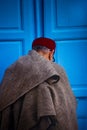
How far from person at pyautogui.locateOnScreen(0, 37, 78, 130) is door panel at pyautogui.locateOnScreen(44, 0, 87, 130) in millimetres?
564

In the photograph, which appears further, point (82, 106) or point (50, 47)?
point (82, 106)

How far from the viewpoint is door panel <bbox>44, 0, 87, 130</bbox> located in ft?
7.80

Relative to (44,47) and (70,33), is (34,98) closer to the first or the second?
(44,47)

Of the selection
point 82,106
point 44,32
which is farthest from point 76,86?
point 44,32

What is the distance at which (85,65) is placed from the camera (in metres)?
2.40

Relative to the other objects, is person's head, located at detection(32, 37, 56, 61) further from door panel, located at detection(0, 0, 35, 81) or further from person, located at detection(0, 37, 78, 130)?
door panel, located at detection(0, 0, 35, 81)

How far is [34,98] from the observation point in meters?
1.72

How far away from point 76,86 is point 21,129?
0.85 metres

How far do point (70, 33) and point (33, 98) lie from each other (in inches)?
34.9

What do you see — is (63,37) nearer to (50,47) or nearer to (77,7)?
(77,7)

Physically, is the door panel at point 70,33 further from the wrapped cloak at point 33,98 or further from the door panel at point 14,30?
the wrapped cloak at point 33,98

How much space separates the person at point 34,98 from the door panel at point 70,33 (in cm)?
56

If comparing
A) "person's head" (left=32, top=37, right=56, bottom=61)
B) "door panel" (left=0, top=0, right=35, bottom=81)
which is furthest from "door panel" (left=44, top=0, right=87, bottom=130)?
"person's head" (left=32, top=37, right=56, bottom=61)

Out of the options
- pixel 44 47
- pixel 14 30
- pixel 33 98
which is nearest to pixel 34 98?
pixel 33 98
